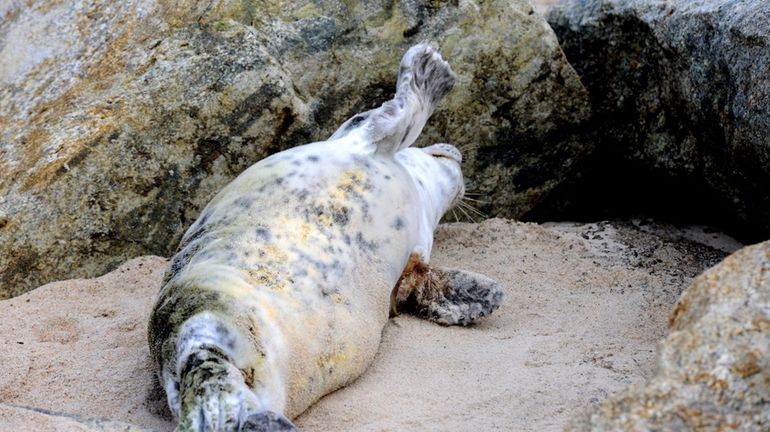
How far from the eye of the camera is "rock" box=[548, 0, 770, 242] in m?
4.42

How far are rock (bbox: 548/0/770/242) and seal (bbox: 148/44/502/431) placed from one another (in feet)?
3.76

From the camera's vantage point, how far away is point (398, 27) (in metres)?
5.46

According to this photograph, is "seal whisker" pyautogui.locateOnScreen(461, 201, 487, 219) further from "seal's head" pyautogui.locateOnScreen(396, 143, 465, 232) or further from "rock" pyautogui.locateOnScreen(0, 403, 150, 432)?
"rock" pyautogui.locateOnScreen(0, 403, 150, 432)

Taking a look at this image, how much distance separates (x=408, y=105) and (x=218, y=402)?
2229mm

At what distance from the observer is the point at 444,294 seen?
4.43 m

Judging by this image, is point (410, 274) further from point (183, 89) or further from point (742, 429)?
point (742, 429)

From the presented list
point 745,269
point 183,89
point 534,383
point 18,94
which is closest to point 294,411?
point 534,383

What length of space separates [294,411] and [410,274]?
120 cm

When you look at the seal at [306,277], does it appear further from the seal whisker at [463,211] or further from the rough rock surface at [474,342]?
the seal whisker at [463,211]

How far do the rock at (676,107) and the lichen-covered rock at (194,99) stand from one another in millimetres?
289

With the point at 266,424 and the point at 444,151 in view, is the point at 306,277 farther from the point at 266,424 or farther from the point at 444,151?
the point at 444,151

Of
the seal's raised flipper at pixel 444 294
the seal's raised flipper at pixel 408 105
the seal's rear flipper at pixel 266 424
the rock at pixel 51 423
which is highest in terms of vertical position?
the seal's rear flipper at pixel 266 424

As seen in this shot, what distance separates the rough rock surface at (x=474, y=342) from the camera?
11.2 ft

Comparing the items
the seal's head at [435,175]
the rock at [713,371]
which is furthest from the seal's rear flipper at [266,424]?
the seal's head at [435,175]
